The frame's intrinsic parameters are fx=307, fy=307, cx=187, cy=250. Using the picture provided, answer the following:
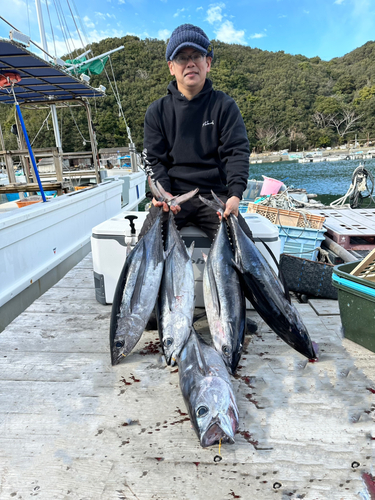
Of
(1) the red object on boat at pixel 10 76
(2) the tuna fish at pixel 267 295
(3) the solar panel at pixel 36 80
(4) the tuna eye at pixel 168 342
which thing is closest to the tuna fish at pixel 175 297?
(4) the tuna eye at pixel 168 342

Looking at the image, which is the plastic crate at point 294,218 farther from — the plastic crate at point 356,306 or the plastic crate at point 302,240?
the plastic crate at point 356,306

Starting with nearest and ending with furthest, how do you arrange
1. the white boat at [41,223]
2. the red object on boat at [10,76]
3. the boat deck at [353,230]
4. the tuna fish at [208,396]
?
the tuna fish at [208,396] → the white boat at [41,223] → the red object on boat at [10,76] → the boat deck at [353,230]

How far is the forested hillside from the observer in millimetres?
76250

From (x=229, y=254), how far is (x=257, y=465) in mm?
1222

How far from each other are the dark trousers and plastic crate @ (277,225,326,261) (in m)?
4.19

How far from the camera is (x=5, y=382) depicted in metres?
1.80

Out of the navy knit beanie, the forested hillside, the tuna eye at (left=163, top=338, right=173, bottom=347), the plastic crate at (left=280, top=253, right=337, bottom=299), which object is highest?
the forested hillside

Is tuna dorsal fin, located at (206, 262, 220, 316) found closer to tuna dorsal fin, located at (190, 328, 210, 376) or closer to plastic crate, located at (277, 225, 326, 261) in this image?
tuna dorsal fin, located at (190, 328, 210, 376)

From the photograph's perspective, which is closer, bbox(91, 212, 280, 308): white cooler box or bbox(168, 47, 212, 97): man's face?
bbox(168, 47, 212, 97): man's face

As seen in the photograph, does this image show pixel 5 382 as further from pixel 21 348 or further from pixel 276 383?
pixel 276 383

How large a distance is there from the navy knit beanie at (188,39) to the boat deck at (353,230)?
5072 millimetres

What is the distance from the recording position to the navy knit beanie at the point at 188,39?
216 centimetres

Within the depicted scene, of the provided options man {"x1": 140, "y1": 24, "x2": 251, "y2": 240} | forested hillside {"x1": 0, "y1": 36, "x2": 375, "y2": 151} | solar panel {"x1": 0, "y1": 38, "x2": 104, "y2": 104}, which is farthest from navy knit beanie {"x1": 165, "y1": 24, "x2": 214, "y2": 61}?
forested hillside {"x1": 0, "y1": 36, "x2": 375, "y2": 151}

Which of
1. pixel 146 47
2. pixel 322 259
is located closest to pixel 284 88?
pixel 146 47
